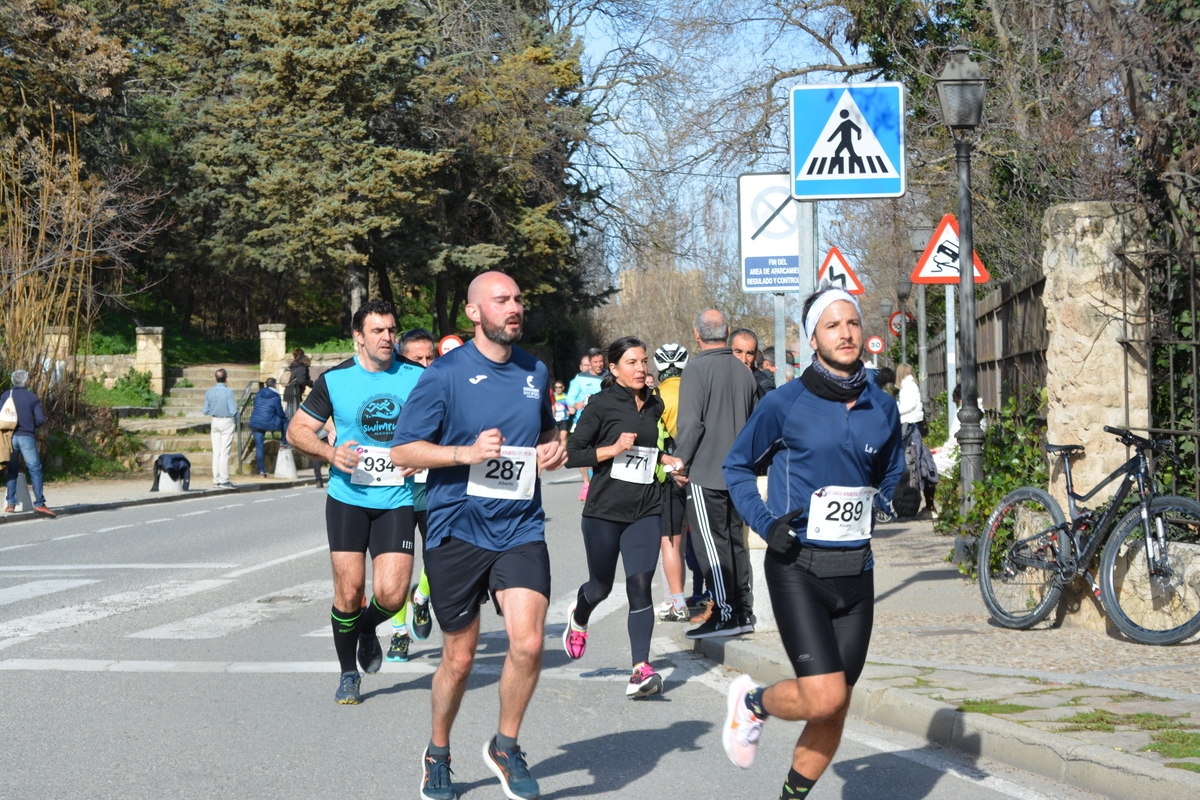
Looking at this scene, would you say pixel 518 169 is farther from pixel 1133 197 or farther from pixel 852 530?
pixel 852 530

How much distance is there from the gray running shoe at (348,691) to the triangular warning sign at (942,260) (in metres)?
8.30

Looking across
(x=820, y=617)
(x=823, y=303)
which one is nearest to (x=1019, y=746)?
(x=820, y=617)

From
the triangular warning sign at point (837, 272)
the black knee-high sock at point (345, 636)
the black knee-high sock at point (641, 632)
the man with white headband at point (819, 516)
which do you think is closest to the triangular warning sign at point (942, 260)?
the triangular warning sign at point (837, 272)

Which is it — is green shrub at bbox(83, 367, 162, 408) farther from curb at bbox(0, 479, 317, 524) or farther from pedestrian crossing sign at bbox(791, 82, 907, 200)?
pedestrian crossing sign at bbox(791, 82, 907, 200)

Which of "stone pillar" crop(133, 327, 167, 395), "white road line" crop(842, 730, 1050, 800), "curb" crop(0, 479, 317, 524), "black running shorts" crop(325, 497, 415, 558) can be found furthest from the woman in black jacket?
"stone pillar" crop(133, 327, 167, 395)

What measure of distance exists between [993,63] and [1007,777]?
53.0 ft

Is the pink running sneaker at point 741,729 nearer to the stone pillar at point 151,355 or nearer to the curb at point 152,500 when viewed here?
the curb at point 152,500

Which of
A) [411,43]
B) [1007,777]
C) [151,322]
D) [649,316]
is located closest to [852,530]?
[1007,777]

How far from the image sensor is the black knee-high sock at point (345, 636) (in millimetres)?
6957

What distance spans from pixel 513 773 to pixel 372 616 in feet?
7.34

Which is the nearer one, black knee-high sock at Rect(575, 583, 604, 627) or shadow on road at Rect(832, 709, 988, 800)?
shadow on road at Rect(832, 709, 988, 800)

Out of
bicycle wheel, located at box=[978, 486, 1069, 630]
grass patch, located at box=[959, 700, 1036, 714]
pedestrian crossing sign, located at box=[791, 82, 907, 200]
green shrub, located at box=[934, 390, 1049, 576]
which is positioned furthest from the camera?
green shrub, located at box=[934, 390, 1049, 576]

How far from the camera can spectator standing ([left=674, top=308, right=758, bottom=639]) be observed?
8.20 meters

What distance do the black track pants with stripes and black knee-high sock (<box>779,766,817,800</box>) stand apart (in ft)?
12.0
